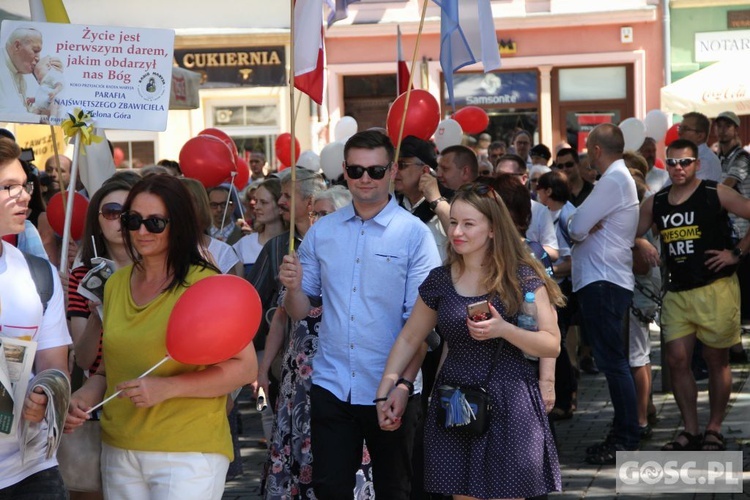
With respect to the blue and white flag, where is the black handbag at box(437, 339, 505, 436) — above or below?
below

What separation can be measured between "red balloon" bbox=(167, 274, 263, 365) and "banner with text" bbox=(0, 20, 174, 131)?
244cm

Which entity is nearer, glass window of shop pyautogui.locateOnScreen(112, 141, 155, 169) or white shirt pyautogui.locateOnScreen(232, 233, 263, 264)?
white shirt pyautogui.locateOnScreen(232, 233, 263, 264)

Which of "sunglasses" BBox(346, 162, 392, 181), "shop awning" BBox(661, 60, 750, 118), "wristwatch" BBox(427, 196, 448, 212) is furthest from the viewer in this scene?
"shop awning" BBox(661, 60, 750, 118)

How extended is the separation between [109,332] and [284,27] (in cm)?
2142

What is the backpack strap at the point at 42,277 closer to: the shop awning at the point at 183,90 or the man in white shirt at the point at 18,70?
the man in white shirt at the point at 18,70

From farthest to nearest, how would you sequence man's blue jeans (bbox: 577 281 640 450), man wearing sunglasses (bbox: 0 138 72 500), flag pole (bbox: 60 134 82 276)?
man's blue jeans (bbox: 577 281 640 450) → flag pole (bbox: 60 134 82 276) → man wearing sunglasses (bbox: 0 138 72 500)

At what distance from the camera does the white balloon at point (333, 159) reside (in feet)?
30.6

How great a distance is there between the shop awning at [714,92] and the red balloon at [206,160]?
7403 millimetres

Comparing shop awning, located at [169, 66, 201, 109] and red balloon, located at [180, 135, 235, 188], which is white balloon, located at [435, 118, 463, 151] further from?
shop awning, located at [169, 66, 201, 109]

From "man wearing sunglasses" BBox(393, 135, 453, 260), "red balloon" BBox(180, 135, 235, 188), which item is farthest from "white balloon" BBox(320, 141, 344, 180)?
"man wearing sunglasses" BBox(393, 135, 453, 260)

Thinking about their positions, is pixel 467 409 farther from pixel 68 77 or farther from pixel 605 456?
pixel 605 456

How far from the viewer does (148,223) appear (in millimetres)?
4148

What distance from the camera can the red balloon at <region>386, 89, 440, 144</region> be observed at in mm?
8547

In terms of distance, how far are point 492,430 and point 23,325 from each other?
73.8 inches
